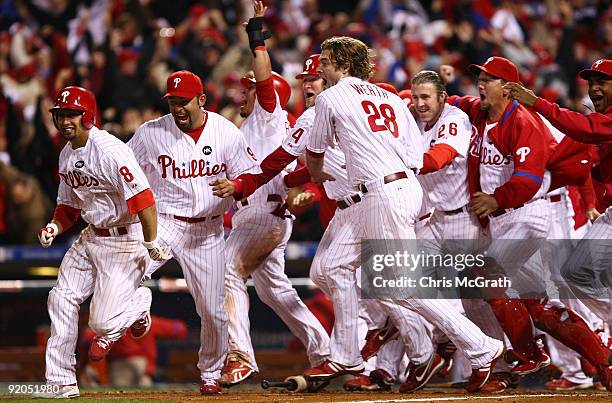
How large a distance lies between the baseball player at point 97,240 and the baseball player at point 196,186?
1.07 feet

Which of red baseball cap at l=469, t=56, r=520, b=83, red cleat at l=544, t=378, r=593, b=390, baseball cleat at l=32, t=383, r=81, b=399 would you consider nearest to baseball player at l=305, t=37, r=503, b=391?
red baseball cap at l=469, t=56, r=520, b=83

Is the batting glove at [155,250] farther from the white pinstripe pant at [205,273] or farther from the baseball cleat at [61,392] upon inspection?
the baseball cleat at [61,392]

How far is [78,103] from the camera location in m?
6.75

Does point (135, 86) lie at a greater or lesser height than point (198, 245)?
greater

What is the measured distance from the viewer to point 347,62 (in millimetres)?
6785

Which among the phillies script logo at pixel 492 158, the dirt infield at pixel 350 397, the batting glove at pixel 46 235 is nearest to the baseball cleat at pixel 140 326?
the dirt infield at pixel 350 397

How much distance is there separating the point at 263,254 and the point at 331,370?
3.47ft

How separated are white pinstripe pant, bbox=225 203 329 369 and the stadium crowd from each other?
3.25 meters

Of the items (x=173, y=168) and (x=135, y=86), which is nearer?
(x=173, y=168)

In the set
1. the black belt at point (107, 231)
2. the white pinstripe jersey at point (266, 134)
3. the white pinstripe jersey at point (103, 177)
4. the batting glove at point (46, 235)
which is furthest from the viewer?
the white pinstripe jersey at point (266, 134)

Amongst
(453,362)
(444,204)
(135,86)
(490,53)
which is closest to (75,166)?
(444,204)

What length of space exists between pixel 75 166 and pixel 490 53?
7818 mm

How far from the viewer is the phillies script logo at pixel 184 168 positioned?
7.18 metres

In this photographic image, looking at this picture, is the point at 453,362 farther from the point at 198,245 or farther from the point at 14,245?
the point at 14,245
